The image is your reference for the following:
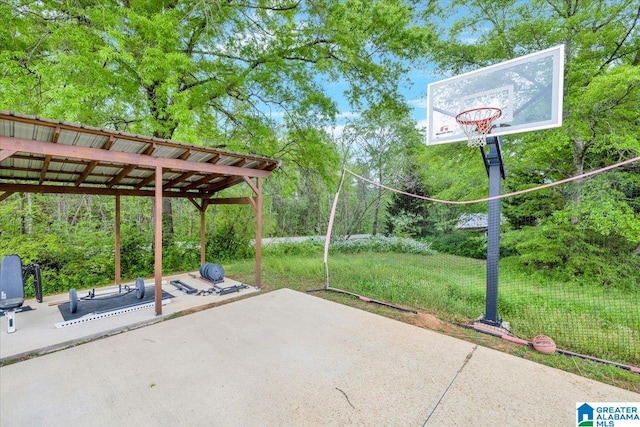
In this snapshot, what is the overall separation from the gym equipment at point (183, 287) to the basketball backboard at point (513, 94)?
5300mm

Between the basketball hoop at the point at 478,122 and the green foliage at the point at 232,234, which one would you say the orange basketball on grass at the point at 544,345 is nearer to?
the basketball hoop at the point at 478,122

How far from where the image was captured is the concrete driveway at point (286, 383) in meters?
2.04

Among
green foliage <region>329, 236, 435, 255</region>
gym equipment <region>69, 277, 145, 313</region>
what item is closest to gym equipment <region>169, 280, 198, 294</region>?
gym equipment <region>69, 277, 145, 313</region>

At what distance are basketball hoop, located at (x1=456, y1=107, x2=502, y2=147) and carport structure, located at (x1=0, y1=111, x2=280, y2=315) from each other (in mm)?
3313

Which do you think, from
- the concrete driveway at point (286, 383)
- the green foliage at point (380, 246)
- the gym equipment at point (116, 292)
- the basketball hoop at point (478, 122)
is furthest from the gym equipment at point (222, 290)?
the green foliage at point (380, 246)

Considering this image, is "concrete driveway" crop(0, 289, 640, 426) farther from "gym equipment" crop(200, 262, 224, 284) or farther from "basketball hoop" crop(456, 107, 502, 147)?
"basketball hoop" crop(456, 107, 502, 147)

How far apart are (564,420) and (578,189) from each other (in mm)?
7202

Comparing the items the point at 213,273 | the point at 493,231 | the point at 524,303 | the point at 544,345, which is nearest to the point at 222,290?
the point at 213,273

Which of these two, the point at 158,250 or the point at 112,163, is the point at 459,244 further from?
the point at 112,163

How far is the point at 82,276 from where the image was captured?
5867 millimetres

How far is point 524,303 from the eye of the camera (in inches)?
181

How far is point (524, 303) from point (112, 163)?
7150 mm

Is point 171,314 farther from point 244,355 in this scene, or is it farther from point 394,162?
point 394,162

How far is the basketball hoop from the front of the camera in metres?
3.74
